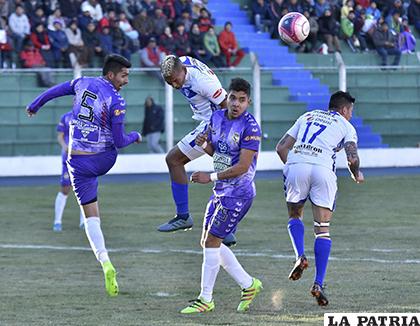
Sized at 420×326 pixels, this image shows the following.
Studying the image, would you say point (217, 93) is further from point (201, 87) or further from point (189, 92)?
point (189, 92)

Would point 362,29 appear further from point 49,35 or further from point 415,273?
point 415,273

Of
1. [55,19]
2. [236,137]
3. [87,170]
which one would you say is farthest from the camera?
[55,19]

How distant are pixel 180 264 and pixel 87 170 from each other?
2.64 m

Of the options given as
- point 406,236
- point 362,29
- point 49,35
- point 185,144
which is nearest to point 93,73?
A: point 49,35

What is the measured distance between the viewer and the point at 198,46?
33531 millimetres

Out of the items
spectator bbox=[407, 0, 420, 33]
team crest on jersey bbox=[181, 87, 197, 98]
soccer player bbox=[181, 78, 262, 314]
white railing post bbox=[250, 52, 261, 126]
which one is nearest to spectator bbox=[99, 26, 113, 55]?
white railing post bbox=[250, 52, 261, 126]

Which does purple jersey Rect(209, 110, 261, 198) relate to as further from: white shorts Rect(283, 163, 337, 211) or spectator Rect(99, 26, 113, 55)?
spectator Rect(99, 26, 113, 55)

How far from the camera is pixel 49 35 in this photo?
3133 centimetres

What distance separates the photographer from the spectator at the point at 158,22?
110 ft

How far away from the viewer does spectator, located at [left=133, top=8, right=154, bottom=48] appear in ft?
109

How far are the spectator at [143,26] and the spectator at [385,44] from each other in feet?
22.6

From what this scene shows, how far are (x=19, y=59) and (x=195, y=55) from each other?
494 cm

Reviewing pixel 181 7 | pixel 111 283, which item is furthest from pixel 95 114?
pixel 181 7

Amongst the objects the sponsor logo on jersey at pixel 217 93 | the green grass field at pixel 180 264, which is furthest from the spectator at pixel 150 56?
the sponsor logo on jersey at pixel 217 93
